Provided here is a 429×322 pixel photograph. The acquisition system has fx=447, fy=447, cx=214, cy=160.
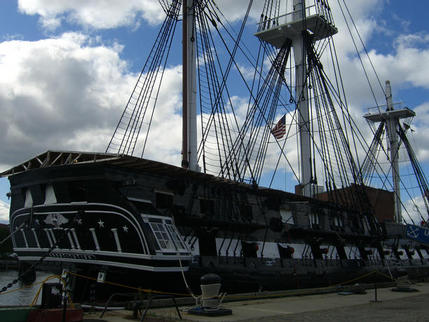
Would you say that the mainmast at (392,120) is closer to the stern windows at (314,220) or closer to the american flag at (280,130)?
the american flag at (280,130)

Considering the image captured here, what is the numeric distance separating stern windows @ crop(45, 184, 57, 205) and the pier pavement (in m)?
6.62

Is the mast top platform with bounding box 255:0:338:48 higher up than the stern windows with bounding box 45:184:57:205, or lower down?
higher up

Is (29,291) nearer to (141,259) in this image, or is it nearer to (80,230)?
(80,230)

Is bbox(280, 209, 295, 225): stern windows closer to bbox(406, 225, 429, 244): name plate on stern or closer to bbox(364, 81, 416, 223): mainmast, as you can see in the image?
bbox(406, 225, 429, 244): name plate on stern

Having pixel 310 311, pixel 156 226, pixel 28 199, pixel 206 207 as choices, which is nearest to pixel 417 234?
pixel 206 207

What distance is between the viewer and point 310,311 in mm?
12961

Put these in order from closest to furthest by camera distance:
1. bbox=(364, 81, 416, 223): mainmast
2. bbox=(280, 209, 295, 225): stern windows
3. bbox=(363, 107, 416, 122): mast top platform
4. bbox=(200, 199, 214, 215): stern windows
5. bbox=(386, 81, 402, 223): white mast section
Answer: bbox=(200, 199, 214, 215): stern windows < bbox=(280, 209, 295, 225): stern windows < bbox=(386, 81, 402, 223): white mast section < bbox=(364, 81, 416, 223): mainmast < bbox=(363, 107, 416, 122): mast top platform

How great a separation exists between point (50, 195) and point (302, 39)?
1068 inches

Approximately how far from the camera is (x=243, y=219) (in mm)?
21094

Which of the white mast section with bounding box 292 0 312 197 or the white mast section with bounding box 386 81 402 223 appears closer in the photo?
the white mast section with bounding box 292 0 312 197

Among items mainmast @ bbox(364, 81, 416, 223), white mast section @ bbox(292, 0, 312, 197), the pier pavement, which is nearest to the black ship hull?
the pier pavement

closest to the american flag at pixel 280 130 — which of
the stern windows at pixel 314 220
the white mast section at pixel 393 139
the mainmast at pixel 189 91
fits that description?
the stern windows at pixel 314 220

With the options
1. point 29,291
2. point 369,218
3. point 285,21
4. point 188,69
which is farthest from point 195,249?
point 285,21

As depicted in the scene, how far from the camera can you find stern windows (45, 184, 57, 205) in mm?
17344
